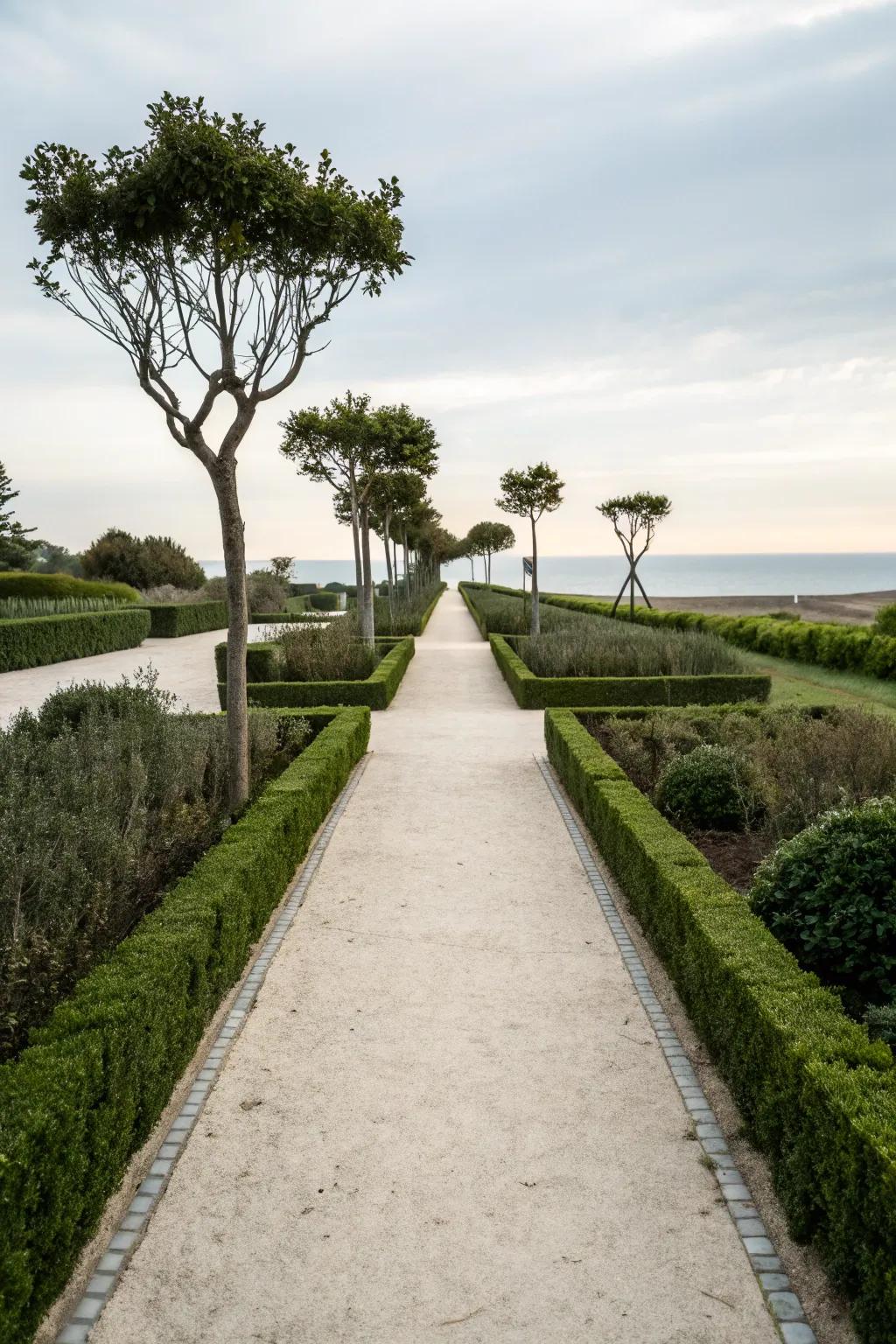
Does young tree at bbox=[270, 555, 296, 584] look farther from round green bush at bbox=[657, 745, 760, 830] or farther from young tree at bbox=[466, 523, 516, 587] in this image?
round green bush at bbox=[657, 745, 760, 830]

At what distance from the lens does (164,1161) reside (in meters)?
2.98

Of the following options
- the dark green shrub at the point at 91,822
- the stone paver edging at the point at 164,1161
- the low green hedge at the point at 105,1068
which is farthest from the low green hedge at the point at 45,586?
the low green hedge at the point at 105,1068

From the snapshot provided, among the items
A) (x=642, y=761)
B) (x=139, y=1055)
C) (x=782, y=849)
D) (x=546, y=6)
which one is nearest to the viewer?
(x=139, y=1055)

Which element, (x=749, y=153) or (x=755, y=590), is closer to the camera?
(x=749, y=153)

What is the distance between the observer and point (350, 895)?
545 centimetres

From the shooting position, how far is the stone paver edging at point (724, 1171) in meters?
2.32

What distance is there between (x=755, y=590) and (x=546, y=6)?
360 feet

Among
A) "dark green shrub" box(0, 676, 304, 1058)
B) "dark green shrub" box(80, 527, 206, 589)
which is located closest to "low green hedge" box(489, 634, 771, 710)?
"dark green shrub" box(0, 676, 304, 1058)

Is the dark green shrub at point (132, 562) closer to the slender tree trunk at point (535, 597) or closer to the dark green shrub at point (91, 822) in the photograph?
the slender tree trunk at point (535, 597)

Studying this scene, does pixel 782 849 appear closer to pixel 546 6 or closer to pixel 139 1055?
pixel 139 1055

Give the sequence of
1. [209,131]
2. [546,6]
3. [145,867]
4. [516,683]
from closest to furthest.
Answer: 1. [145,867]
2. [209,131]
3. [546,6]
4. [516,683]

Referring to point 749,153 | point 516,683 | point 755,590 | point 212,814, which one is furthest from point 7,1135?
point 755,590

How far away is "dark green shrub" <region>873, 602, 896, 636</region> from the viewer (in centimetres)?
1583

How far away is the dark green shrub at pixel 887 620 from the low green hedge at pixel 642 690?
5157 millimetres
